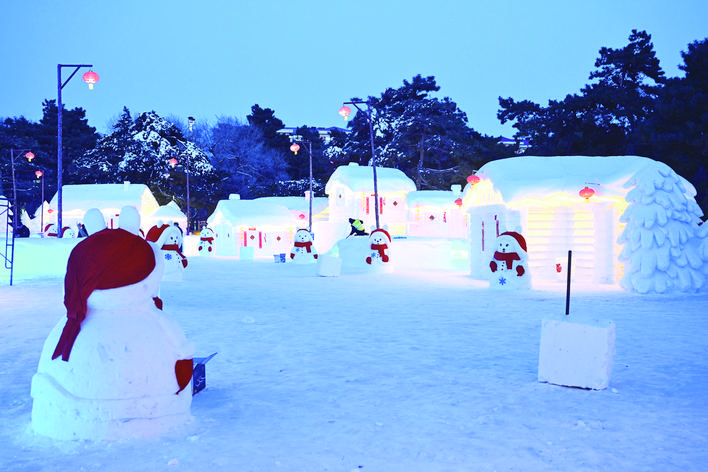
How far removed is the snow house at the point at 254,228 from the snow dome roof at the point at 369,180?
3.34 metres

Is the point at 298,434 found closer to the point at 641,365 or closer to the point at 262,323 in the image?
the point at 641,365

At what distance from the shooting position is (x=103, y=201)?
1294 inches

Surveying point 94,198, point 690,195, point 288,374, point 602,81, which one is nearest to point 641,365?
point 288,374

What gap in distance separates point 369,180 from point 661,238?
1739cm

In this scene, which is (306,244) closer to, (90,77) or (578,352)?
(90,77)

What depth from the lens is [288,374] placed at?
18.0 ft

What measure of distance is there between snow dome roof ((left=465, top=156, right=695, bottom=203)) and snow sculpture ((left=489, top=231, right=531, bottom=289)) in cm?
134

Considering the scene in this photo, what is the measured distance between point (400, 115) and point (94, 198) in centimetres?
1969

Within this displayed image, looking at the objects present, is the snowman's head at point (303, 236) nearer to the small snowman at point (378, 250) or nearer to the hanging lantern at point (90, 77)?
the small snowman at point (378, 250)

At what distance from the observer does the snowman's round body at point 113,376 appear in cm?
363

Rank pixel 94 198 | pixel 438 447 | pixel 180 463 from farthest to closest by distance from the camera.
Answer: pixel 94 198, pixel 438 447, pixel 180 463

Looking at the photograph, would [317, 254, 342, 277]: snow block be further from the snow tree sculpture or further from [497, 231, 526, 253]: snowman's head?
the snow tree sculpture

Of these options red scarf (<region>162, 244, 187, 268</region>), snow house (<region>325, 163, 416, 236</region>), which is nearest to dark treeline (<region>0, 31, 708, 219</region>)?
snow house (<region>325, 163, 416, 236</region>)

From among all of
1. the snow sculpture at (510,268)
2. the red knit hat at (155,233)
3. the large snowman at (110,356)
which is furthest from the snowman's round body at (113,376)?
the red knit hat at (155,233)
